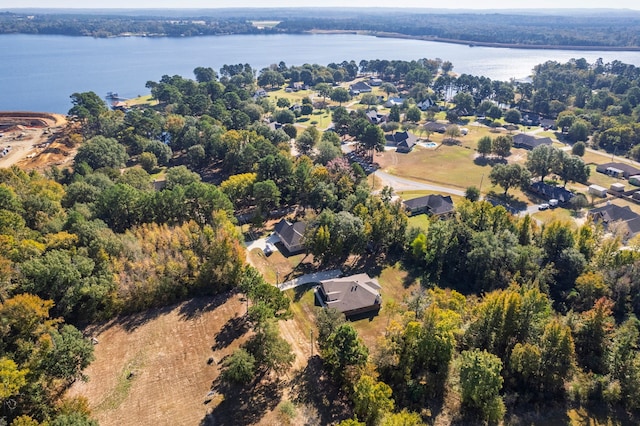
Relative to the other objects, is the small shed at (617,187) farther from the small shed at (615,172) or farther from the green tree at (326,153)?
the green tree at (326,153)

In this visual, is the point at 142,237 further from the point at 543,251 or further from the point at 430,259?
the point at 543,251

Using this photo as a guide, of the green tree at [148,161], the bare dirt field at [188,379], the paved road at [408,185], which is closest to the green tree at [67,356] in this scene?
the bare dirt field at [188,379]

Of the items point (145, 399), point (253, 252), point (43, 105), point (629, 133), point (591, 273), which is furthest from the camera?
point (43, 105)

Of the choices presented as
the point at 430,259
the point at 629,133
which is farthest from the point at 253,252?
the point at 629,133

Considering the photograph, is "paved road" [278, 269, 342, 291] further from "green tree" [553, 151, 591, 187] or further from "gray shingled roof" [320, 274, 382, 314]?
"green tree" [553, 151, 591, 187]

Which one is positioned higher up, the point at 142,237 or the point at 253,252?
the point at 142,237

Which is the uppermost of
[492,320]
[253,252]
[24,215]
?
[24,215]

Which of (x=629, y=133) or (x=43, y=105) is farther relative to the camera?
(x=43, y=105)
